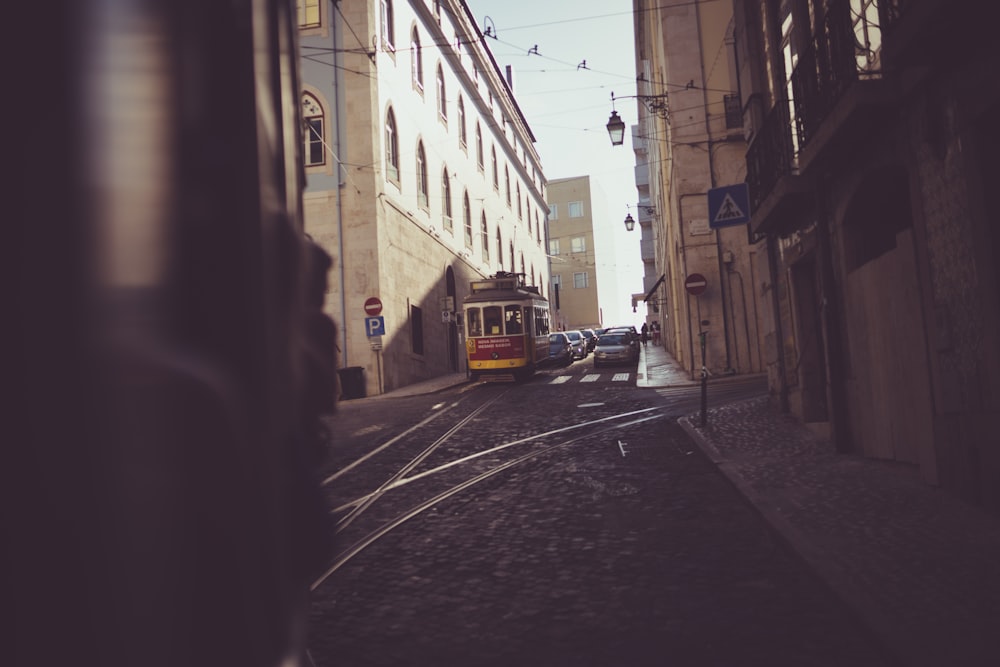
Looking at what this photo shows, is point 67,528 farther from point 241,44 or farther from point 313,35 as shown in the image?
point 313,35

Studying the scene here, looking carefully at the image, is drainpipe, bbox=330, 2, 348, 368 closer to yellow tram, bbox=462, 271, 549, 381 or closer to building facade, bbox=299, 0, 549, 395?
building facade, bbox=299, 0, 549, 395

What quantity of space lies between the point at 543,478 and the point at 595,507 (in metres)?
1.53

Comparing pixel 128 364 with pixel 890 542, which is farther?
pixel 890 542

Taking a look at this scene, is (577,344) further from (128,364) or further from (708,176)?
(128,364)

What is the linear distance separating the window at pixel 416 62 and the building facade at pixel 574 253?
40943 millimetres

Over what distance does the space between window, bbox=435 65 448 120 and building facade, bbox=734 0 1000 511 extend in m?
20.9

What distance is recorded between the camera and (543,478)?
811 centimetres

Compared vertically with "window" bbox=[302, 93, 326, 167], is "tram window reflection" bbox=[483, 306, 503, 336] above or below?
below

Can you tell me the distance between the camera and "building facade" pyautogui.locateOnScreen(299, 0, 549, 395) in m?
22.7

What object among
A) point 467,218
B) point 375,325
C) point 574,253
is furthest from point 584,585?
point 574,253

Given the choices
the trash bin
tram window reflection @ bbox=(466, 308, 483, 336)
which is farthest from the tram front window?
the trash bin

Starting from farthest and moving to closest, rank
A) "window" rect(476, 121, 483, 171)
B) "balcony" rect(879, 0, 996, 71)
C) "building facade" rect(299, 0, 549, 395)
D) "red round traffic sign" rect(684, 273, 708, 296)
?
1. "window" rect(476, 121, 483, 171)
2. "building facade" rect(299, 0, 549, 395)
3. "red round traffic sign" rect(684, 273, 708, 296)
4. "balcony" rect(879, 0, 996, 71)

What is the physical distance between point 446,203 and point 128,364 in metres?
31.4

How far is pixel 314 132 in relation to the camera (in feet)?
75.8
